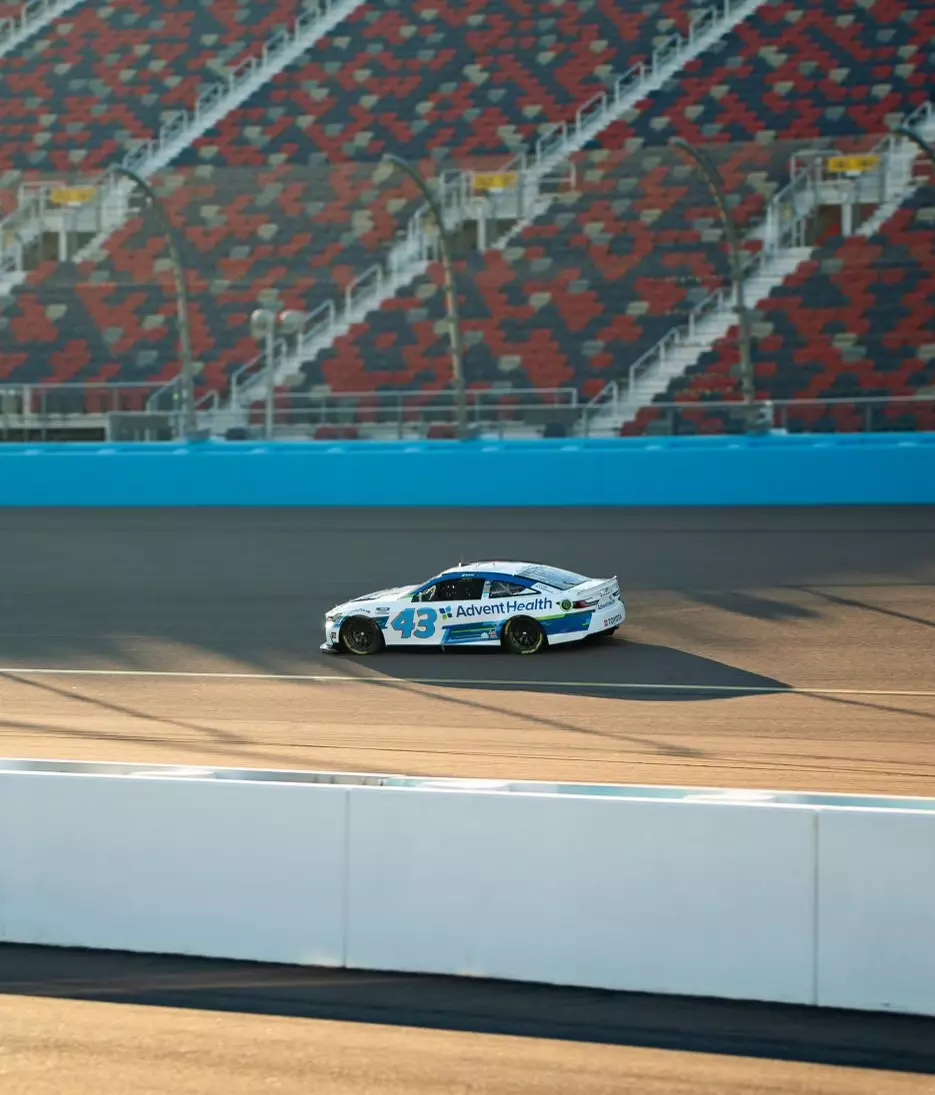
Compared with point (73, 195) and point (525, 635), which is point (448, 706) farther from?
point (73, 195)

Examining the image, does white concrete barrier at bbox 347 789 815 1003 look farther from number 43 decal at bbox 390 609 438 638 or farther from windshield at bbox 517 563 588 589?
number 43 decal at bbox 390 609 438 638

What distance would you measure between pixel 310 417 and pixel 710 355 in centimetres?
770

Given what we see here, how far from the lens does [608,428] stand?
28141 millimetres

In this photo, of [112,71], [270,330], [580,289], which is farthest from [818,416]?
[112,71]

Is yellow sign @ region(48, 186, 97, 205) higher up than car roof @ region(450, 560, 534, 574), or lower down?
higher up

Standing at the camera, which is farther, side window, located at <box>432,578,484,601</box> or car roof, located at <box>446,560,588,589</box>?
side window, located at <box>432,578,484,601</box>

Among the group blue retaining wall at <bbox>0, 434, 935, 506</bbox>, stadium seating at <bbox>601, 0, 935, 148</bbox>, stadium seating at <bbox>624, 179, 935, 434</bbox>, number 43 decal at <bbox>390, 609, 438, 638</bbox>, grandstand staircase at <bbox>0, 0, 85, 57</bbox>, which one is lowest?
number 43 decal at <bbox>390, 609, 438, 638</bbox>

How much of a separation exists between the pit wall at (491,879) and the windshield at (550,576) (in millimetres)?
7782

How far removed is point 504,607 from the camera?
601 inches

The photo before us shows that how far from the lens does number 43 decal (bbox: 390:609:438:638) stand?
50.8ft

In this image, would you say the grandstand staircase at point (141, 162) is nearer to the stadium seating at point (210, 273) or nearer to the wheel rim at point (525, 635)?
the stadium seating at point (210, 273)

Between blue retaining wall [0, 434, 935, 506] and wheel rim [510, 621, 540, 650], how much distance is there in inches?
326

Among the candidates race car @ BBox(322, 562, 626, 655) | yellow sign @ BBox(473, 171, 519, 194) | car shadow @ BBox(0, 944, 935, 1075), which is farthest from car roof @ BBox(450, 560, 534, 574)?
yellow sign @ BBox(473, 171, 519, 194)

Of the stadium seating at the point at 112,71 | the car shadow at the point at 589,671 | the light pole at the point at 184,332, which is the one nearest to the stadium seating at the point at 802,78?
the stadium seating at the point at 112,71
